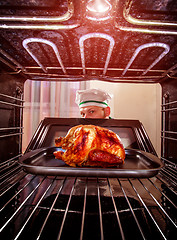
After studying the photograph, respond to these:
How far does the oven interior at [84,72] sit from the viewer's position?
1.29 ft

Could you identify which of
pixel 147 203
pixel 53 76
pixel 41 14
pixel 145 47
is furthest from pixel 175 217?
pixel 53 76

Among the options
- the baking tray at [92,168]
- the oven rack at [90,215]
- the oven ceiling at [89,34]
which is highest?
the oven ceiling at [89,34]

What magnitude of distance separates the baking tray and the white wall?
5.20 feet

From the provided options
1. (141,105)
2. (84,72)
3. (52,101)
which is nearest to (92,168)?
(84,72)

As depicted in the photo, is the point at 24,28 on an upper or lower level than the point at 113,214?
upper

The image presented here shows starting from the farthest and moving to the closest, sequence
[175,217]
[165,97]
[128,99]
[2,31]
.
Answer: [128,99] < [165,97] < [2,31] < [175,217]

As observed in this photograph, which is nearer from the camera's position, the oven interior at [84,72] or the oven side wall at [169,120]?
the oven interior at [84,72]

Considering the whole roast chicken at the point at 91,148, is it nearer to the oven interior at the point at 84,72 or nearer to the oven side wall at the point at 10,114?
the oven interior at the point at 84,72

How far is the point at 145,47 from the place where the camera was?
603 mm

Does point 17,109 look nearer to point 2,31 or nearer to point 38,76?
point 38,76

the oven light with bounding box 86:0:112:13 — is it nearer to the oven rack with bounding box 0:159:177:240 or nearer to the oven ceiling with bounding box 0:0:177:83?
the oven ceiling with bounding box 0:0:177:83

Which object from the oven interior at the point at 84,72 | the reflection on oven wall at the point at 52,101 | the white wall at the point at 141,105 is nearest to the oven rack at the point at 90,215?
the oven interior at the point at 84,72

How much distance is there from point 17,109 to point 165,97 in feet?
3.06

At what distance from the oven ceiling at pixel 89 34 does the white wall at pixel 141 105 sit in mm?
1499
